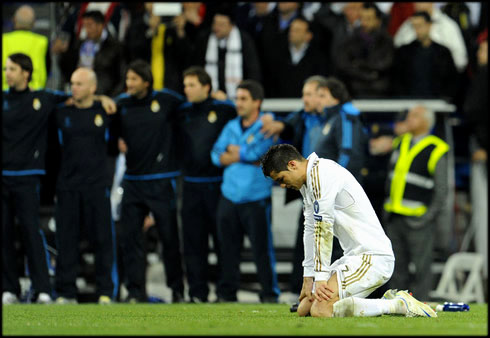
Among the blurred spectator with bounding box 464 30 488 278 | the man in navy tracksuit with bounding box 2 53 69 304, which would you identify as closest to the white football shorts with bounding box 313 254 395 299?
the man in navy tracksuit with bounding box 2 53 69 304

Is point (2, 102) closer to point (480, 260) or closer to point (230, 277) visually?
point (230, 277)

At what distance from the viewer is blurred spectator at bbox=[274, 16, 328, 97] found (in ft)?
50.4

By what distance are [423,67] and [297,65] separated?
1.93 m

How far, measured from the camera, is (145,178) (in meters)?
12.8

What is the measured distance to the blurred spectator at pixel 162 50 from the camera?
15312 mm

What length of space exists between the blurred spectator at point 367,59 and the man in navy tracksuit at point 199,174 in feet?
9.08

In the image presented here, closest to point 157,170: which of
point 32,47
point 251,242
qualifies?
point 251,242

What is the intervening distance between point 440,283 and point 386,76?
330 cm

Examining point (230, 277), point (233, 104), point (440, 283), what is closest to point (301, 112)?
point (233, 104)

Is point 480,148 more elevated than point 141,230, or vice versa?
point 480,148

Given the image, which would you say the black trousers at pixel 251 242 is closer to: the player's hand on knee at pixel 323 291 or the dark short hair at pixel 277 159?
the player's hand on knee at pixel 323 291

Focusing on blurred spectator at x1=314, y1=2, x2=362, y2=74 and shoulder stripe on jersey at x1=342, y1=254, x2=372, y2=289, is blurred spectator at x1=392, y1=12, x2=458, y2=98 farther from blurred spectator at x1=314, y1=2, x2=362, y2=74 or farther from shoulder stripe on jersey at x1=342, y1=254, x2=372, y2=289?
shoulder stripe on jersey at x1=342, y1=254, x2=372, y2=289

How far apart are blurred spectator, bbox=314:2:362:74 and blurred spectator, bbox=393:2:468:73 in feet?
2.65

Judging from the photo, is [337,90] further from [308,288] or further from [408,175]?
[308,288]
